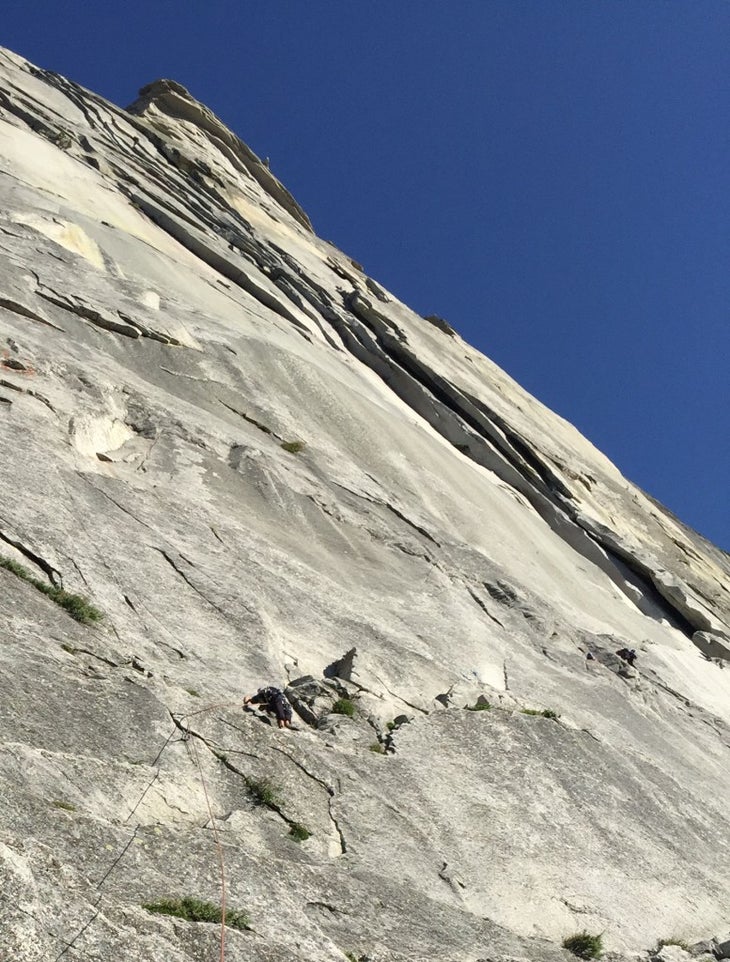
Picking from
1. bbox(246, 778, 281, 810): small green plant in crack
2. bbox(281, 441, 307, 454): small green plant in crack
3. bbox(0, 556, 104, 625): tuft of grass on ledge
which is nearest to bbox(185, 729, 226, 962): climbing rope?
bbox(246, 778, 281, 810): small green plant in crack

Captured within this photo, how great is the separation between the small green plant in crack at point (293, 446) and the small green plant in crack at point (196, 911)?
1281 cm


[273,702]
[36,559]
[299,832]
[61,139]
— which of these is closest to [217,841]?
[299,832]

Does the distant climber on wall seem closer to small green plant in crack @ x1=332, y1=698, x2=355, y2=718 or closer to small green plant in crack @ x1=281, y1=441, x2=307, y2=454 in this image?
small green plant in crack @ x1=281, y1=441, x2=307, y2=454

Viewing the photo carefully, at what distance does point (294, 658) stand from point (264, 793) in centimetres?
389

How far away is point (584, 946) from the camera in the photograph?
11203mm

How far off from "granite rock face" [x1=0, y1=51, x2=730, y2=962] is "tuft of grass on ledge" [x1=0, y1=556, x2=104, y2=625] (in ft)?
0.28

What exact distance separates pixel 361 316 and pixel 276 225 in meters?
10.7

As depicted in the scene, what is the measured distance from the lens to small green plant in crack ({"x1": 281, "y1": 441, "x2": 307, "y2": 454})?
20.5 m

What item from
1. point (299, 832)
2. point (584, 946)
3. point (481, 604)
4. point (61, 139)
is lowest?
point (299, 832)

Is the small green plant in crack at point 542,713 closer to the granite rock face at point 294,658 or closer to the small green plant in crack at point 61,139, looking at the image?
the granite rock face at point 294,658

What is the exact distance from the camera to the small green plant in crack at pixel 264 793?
1048cm

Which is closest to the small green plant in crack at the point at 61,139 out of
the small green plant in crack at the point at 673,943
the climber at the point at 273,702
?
the climber at the point at 273,702

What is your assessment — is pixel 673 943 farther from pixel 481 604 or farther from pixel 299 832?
pixel 481 604

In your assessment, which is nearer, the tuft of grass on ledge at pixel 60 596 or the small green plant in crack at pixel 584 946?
the small green plant in crack at pixel 584 946
